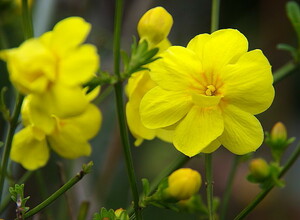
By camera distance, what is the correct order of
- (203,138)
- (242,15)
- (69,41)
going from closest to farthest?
(69,41), (203,138), (242,15)

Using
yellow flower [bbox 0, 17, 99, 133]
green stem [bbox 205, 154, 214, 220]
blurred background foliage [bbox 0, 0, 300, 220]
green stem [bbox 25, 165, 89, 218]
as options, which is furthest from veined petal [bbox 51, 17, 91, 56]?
blurred background foliage [bbox 0, 0, 300, 220]

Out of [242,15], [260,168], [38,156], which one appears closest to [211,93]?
[260,168]

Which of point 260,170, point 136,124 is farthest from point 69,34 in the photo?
point 260,170

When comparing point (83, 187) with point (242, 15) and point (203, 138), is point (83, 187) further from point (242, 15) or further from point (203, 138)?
point (242, 15)

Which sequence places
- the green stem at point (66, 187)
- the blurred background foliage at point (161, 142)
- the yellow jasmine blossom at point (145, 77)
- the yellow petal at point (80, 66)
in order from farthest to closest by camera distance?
the blurred background foliage at point (161, 142) → the yellow jasmine blossom at point (145, 77) → the green stem at point (66, 187) → the yellow petal at point (80, 66)

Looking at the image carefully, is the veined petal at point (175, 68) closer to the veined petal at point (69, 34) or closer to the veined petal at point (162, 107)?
the veined petal at point (162, 107)

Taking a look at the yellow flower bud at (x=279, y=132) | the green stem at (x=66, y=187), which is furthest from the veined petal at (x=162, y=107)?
the yellow flower bud at (x=279, y=132)
